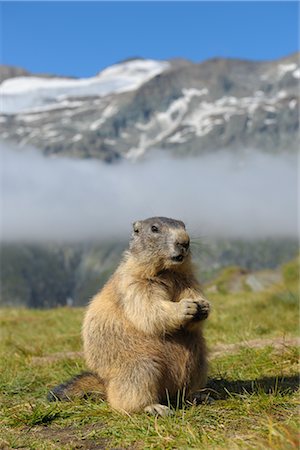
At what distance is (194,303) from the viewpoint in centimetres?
609

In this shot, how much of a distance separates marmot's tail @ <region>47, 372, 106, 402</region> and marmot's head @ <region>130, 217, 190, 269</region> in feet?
4.94

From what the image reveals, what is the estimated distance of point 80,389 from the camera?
6699 mm

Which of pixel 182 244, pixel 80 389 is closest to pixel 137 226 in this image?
pixel 182 244

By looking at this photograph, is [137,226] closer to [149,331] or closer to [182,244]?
[182,244]

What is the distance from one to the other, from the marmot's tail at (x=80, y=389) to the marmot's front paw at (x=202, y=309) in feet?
4.66

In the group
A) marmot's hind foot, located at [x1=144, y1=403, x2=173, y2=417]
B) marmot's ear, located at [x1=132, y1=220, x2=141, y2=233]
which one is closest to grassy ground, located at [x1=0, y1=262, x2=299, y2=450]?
marmot's hind foot, located at [x1=144, y1=403, x2=173, y2=417]

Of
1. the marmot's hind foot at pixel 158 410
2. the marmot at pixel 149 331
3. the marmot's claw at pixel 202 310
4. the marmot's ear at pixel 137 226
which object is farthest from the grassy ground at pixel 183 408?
the marmot's ear at pixel 137 226

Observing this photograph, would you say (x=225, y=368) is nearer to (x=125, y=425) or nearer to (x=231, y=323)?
(x=125, y=425)

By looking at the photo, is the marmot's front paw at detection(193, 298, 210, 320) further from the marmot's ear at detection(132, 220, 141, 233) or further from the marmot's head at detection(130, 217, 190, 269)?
the marmot's ear at detection(132, 220, 141, 233)

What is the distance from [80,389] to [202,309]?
5.68ft

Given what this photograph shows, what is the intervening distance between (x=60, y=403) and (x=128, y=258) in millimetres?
1750

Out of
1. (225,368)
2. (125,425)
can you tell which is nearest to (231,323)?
(225,368)

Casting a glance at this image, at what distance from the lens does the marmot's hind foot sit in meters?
5.75

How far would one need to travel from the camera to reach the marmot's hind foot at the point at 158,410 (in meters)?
5.75
